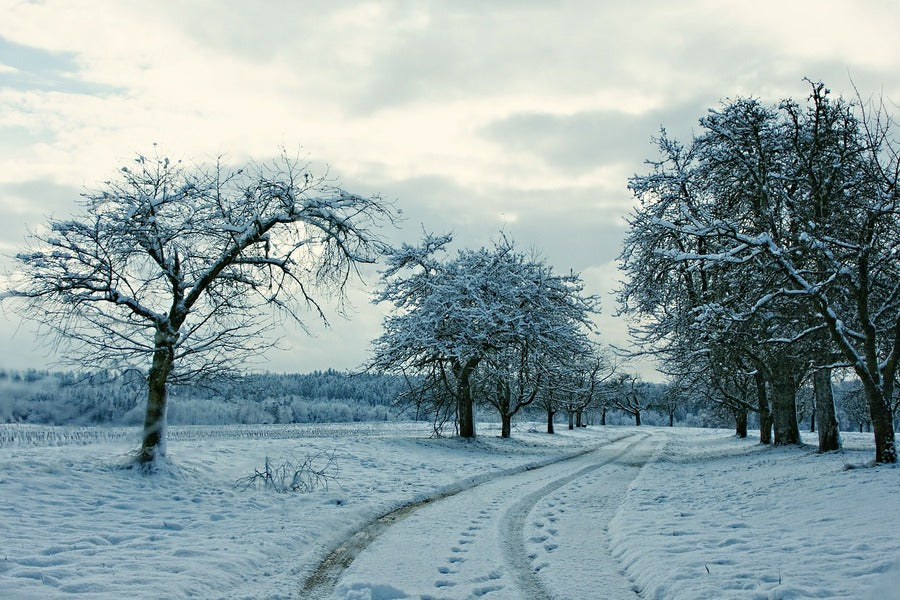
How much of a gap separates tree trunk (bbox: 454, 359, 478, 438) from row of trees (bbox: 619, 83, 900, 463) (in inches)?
302

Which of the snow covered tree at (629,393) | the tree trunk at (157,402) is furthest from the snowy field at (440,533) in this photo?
the snow covered tree at (629,393)

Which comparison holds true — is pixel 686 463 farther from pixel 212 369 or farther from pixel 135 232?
pixel 135 232

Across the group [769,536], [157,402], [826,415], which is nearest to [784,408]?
[826,415]

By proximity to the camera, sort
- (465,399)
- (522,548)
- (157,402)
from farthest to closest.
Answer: (465,399), (157,402), (522,548)

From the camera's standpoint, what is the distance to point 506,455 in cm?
2272

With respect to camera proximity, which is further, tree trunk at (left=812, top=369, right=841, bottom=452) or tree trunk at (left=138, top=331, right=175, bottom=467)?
tree trunk at (left=812, top=369, right=841, bottom=452)

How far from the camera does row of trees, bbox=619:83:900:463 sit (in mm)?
11844

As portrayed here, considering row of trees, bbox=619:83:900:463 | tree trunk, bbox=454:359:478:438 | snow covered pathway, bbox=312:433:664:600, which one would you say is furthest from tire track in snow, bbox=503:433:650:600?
tree trunk, bbox=454:359:478:438

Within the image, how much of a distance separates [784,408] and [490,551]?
58.5ft

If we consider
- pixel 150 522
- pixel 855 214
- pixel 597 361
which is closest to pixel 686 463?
pixel 855 214

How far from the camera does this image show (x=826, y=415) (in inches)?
673

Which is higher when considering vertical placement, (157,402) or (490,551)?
(157,402)

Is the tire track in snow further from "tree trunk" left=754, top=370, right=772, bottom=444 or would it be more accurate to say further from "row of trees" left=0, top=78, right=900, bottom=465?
"tree trunk" left=754, top=370, right=772, bottom=444

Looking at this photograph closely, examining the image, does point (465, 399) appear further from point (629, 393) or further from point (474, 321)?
point (629, 393)
